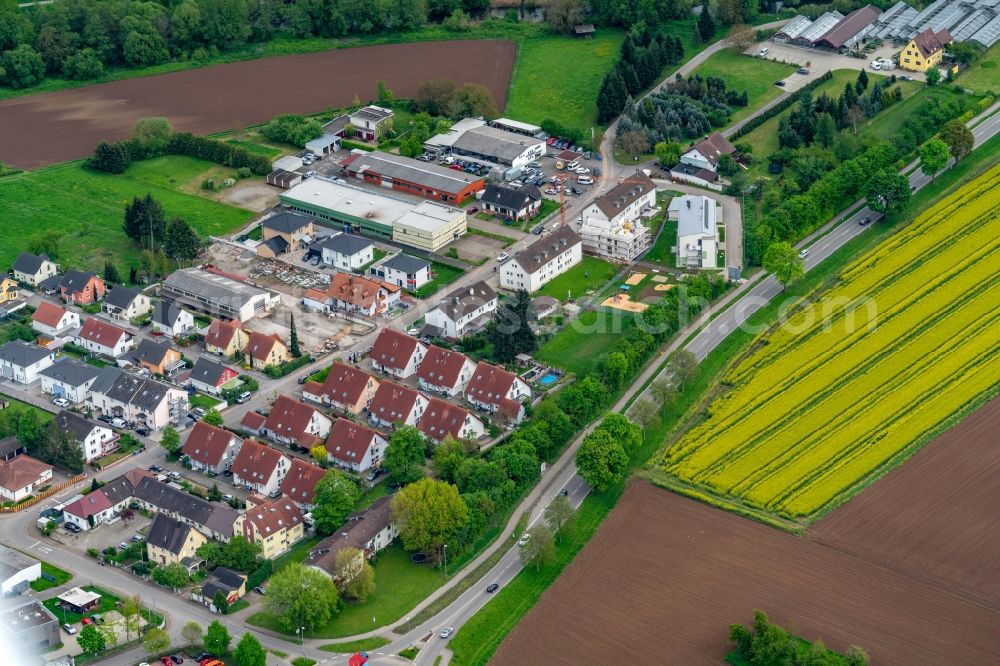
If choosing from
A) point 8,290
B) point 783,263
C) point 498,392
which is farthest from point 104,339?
point 783,263

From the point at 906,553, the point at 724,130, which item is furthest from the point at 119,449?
the point at 724,130

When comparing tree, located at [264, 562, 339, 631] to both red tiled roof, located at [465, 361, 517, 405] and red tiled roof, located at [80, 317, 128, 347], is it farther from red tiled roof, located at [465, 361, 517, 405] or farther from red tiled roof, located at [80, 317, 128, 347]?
red tiled roof, located at [80, 317, 128, 347]

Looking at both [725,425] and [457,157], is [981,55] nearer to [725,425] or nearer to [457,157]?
[457,157]

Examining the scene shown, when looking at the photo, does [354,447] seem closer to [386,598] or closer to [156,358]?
[386,598]

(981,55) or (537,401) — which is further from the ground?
(981,55)

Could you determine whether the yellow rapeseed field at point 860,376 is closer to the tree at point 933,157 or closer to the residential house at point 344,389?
the tree at point 933,157
